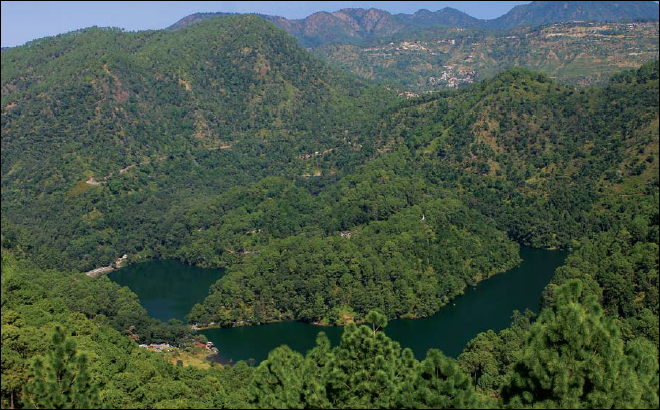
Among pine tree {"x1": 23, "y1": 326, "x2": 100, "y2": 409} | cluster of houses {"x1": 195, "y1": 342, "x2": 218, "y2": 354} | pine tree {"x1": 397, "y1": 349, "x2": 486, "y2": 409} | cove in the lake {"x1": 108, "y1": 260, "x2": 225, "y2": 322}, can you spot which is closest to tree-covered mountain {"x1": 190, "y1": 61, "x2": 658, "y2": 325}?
cove in the lake {"x1": 108, "y1": 260, "x2": 225, "y2": 322}

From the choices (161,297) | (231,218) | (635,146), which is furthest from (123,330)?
(635,146)

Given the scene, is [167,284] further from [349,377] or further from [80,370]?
[349,377]

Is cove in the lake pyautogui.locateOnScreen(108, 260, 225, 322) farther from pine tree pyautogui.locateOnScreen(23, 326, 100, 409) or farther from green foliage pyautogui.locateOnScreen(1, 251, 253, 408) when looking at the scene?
pine tree pyautogui.locateOnScreen(23, 326, 100, 409)

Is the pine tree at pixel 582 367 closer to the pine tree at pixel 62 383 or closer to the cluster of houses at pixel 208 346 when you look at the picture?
the pine tree at pixel 62 383

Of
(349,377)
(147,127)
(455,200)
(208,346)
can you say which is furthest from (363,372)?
(147,127)

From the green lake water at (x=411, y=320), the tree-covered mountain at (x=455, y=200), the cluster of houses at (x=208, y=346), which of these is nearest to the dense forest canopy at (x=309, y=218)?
the tree-covered mountain at (x=455, y=200)

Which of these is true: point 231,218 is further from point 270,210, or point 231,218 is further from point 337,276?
Result: point 337,276
